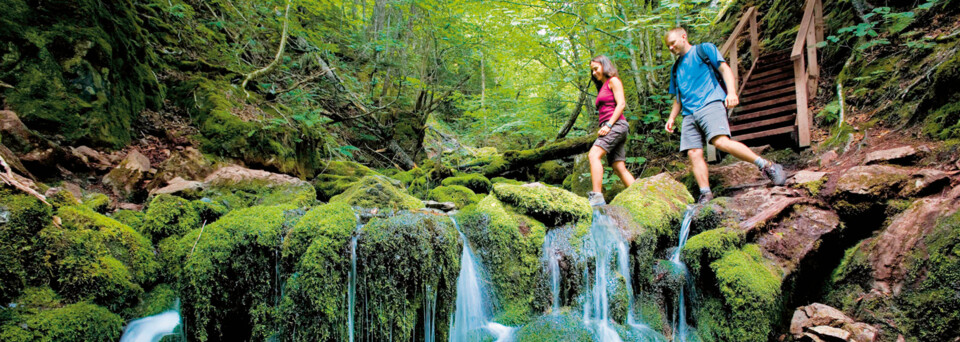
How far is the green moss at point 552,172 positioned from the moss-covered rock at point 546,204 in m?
5.49

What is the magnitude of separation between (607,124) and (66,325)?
548 cm

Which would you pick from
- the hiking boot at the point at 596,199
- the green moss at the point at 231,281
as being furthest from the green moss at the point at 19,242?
the hiking boot at the point at 596,199

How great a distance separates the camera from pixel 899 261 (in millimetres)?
3178

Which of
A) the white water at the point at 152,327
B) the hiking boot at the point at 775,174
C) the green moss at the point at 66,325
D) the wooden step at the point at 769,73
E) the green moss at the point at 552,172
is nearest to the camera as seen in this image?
the green moss at the point at 66,325

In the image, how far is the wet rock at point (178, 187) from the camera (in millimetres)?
4312

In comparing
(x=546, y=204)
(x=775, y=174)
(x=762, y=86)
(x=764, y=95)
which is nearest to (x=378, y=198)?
(x=546, y=204)

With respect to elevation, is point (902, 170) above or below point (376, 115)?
below

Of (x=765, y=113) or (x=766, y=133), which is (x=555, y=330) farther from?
(x=765, y=113)

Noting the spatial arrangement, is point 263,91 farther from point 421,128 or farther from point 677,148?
Answer: point 677,148

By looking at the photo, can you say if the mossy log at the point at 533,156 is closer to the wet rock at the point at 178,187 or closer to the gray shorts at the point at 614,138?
the gray shorts at the point at 614,138

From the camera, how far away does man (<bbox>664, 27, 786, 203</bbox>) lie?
15.1 feet

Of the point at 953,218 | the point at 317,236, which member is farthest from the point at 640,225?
the point at 317,236

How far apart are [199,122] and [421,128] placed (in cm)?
611

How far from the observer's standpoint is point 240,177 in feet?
16.7
